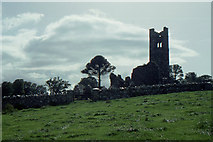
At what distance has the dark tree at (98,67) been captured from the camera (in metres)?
90.9

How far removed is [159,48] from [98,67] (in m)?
25.9

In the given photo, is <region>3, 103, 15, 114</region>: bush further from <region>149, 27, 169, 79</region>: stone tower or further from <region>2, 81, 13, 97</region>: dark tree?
<region>149, 27, 169, 79</region>: stone tower

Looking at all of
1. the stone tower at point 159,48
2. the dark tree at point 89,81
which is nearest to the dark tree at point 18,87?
the dark tree at point 89,81

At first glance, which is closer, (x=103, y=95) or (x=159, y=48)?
(x=103, y=95)

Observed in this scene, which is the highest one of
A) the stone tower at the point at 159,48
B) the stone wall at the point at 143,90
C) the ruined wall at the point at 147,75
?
the stone tower at the point at 159,48

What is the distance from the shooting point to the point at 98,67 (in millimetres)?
91938

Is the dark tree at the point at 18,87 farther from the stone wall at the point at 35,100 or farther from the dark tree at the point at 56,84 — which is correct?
the stone wall at the point at 35,100

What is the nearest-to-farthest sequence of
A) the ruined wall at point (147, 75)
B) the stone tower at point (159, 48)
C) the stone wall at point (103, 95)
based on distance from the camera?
the stone wall at point (103, 95), the ruined wall at point (147, 75), the stone tower at point (159, 48)

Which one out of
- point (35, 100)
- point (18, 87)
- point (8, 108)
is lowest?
point (8, 108)

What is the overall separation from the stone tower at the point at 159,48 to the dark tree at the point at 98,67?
1812cm

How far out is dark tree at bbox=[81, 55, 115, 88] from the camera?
90.9 m

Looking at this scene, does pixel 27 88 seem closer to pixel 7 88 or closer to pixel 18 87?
pixel 18 87

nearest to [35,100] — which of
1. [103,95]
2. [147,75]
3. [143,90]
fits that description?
[103,95]

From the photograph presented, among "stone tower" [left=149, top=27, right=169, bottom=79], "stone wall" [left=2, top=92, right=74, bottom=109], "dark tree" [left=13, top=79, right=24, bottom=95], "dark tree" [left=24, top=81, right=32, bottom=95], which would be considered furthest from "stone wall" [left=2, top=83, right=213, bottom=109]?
"dark tree" [left=24, top=81, right=32, bottom=95]
